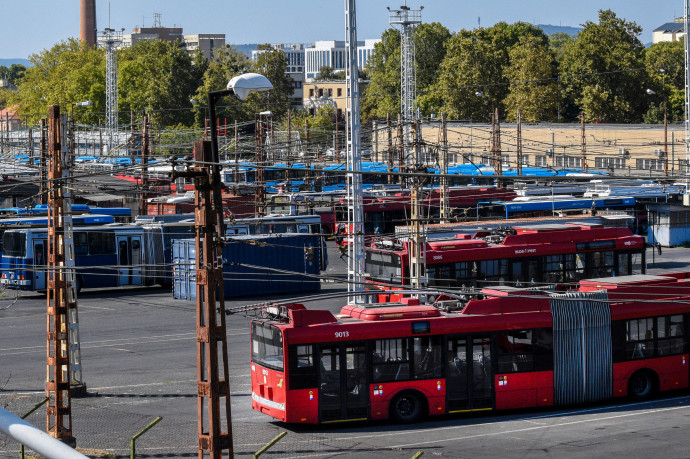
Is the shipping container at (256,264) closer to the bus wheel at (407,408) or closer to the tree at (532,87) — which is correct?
the bus wheel at (407,408)

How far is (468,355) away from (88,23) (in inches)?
6775

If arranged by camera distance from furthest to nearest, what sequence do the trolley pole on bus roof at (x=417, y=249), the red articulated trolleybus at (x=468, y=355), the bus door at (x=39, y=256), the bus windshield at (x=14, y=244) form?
1. the bus windshield at (x=14, y=244)
2. the bus door at (x=39, y=256)
3. the trolley pole on bus roof at (x=417, y=249)
4. the red articulated trolleybus at (x=468, y=355)

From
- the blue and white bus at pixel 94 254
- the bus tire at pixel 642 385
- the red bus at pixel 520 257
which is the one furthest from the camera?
the blue and white bus at pixel 94 254

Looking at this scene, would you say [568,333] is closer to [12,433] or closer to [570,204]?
[12,433]

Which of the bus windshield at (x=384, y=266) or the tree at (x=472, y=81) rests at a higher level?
the tree at (x=472, y=81)

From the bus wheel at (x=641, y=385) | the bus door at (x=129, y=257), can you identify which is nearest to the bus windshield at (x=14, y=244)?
the bus door at (x=129, y=257)

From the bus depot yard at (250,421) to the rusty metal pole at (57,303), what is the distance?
2.13ft

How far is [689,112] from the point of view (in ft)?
182

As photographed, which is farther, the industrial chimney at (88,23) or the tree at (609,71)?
the industrial chimney at (88,23)

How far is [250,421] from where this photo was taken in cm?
1931

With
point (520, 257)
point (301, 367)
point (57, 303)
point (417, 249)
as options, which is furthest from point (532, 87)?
point (57, 303)

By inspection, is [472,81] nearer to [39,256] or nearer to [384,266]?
[39,256]

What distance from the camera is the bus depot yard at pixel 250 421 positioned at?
16406 millimetres

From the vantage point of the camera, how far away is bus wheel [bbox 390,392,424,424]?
19109 mm
